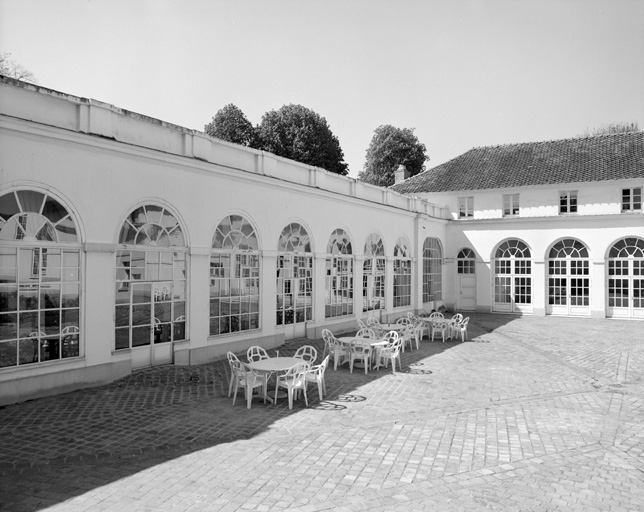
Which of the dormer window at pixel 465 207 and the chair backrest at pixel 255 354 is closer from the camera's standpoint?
the chair backrest at pixel 255 354

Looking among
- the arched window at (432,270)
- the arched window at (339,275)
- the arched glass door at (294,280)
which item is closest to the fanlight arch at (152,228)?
the arched glass door at (294,280)

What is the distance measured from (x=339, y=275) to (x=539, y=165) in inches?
594

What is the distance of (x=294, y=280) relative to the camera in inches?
619

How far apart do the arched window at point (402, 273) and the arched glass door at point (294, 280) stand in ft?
21.1

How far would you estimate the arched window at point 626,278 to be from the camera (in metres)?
23.4

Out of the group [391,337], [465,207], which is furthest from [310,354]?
[465,207]

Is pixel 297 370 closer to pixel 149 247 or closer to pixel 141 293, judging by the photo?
pixel 141 293

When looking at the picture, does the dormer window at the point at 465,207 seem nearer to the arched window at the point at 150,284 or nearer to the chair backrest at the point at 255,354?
the chair backrest at the point at 255,354

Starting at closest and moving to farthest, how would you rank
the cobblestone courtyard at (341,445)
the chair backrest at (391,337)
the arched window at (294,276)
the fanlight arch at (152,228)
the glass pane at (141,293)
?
the cobblestone courtyard at (341,445), the fanlight arch at (152,228), the glass pane at (141,293), the chair backrest at (391,337), the arched window at (294,276)

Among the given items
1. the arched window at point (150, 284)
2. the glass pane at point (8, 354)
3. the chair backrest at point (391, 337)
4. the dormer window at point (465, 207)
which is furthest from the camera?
the dormer window at point (465, 207)

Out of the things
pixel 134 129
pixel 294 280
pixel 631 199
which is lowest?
pixel 294 280

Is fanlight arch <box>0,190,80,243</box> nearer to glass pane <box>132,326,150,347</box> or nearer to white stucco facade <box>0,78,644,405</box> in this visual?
white stucco facade <box>0,78,644,405</box>

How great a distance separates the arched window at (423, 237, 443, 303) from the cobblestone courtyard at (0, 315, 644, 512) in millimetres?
13214

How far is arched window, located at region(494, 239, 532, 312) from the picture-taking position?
84.1 ft
